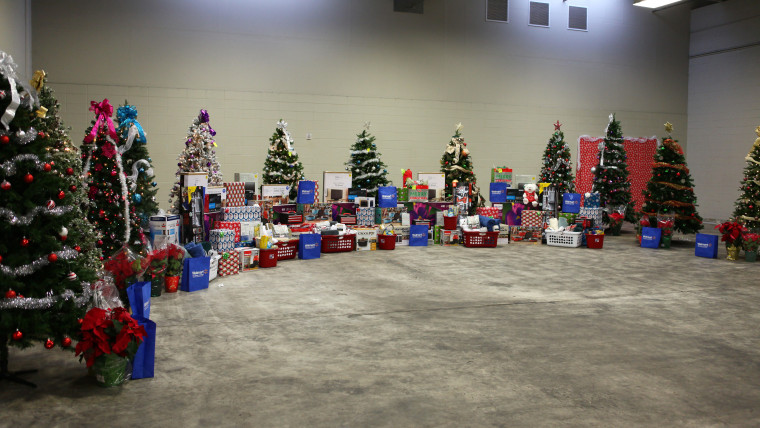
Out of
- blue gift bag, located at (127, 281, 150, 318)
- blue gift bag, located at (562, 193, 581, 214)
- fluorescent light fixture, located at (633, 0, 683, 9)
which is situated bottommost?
blue gift bag, located at (127, 281, 150, 318)

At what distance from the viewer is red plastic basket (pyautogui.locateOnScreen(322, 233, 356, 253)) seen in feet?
27.9

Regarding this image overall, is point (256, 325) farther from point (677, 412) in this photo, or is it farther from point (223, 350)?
point (677, 412)

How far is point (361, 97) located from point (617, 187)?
17.7 ft

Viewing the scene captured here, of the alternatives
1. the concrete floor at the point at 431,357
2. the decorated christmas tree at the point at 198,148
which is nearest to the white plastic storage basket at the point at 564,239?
the concrete floor at the point at 431,357

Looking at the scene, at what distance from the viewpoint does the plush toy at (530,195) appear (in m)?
9.90

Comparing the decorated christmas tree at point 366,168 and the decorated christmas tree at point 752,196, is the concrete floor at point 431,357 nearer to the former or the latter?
the decorated christmas tree at point 752,196

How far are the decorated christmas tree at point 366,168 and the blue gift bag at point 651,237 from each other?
431cm

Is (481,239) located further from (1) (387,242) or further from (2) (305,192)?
(2) (305,192)

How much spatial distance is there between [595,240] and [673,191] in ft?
5.23

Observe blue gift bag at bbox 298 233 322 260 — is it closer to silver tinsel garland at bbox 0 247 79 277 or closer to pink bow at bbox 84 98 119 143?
pink bow at bbox 84 98 119 143

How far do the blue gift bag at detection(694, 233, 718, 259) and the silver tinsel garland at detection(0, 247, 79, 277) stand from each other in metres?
8.17

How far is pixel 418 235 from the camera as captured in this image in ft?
30.8

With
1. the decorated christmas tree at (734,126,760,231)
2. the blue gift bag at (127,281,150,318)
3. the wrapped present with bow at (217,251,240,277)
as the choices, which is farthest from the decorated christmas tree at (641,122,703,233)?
the blue gift bag at (127,281,150,318)

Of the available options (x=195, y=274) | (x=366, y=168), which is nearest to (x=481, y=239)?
(x=366, y=168)
